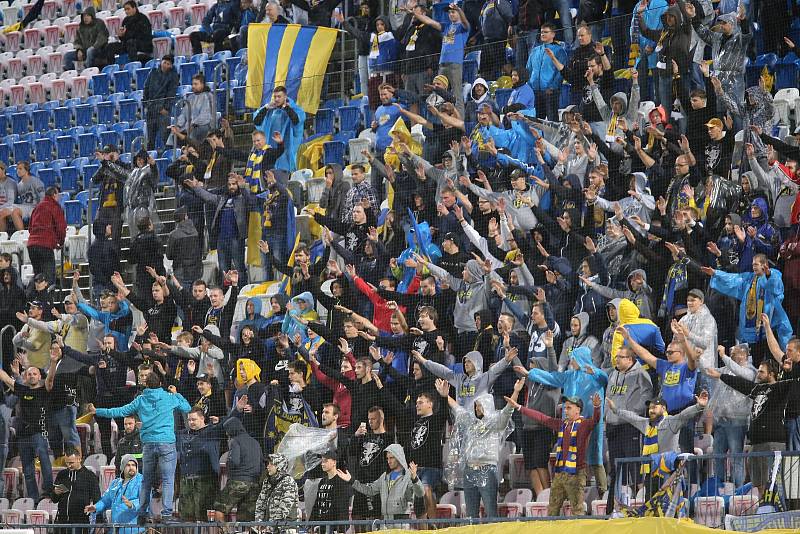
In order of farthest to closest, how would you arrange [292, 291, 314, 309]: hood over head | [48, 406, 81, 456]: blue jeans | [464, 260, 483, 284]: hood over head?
[48, 406, 81, 456]: blue jeans < [292, 291, 314, 309]: hood over head < [464, 260, 483, 284]: hood over head

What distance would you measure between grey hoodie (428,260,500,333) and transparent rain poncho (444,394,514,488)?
0.75 metres

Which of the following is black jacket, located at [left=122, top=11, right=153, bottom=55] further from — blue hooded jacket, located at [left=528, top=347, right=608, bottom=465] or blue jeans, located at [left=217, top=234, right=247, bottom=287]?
blue hooded jacket, located at [left=528, top=347, right=608, bottom=465]

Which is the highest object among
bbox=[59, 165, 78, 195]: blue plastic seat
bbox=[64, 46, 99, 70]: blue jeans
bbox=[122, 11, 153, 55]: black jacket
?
bbox=[122, 11, 153, 55]: black jacket

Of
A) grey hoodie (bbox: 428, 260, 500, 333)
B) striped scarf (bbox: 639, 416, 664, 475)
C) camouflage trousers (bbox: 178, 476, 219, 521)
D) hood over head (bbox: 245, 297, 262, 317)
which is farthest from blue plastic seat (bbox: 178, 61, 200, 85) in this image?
striped scarf (bbox: 639, 416, 664, 475)

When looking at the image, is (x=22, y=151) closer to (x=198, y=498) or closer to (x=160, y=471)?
(x=160, y=471)

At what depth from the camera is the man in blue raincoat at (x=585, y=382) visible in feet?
34.6

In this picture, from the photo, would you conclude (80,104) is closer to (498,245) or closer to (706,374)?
(498,245)

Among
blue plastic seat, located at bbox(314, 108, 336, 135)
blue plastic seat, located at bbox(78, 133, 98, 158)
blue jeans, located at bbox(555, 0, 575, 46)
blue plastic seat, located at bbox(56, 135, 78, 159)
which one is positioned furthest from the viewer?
blue plastic seat, located at bbox(56, 135, 78, 159)

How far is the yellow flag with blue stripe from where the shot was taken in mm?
14068

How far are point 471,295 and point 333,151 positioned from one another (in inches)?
99.9

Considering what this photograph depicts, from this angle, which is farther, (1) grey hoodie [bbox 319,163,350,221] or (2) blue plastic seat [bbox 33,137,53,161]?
(2) blue plastic seat [bbox 33,137,53,161]

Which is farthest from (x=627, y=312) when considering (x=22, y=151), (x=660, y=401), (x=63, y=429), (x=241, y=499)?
(x=22, y=151)

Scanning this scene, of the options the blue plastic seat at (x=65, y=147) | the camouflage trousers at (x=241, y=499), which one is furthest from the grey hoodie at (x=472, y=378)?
the blue plastic seat at (x=65, y=147)

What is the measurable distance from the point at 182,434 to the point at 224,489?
863mm
